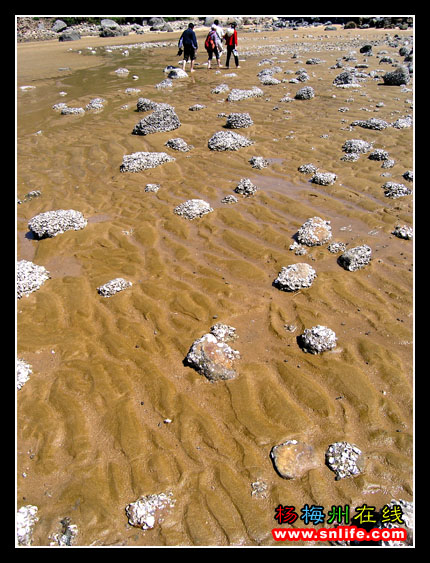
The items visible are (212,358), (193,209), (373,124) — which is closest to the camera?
(212,358)

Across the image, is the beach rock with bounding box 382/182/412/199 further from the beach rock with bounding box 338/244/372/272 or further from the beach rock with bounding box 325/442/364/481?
the beach rock with bounding box 325/442/364/481

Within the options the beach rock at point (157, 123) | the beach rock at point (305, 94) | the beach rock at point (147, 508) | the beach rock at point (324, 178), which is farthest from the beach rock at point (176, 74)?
the beach rock at point (147, 508)

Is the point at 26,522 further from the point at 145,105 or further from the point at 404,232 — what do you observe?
the point at 145,105

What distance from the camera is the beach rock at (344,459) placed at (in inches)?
138

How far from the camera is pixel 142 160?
9.62 m

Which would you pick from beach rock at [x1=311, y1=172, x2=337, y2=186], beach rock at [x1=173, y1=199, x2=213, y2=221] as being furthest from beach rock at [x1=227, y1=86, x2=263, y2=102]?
beach rock at [x1=173, y1=199, x2=213, y2=221]

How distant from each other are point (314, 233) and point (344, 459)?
3.85m

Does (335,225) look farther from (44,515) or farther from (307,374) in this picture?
(44,515)

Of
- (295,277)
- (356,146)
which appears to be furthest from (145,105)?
(295,277)

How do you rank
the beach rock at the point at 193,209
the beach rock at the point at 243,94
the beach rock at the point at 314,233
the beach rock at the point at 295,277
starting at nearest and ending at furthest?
the beach rock at the point at 295,277, the beach rock at the point at 314,233, the beach rock at the point at 193,209, the beach rock at the point at 243,94

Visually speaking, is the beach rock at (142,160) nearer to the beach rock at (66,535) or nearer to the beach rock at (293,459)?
the beach rock at (293,459)

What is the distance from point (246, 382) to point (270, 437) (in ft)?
2.31

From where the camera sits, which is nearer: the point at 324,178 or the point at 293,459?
the point at 293,459

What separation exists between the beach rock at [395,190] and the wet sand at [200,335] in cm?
14
